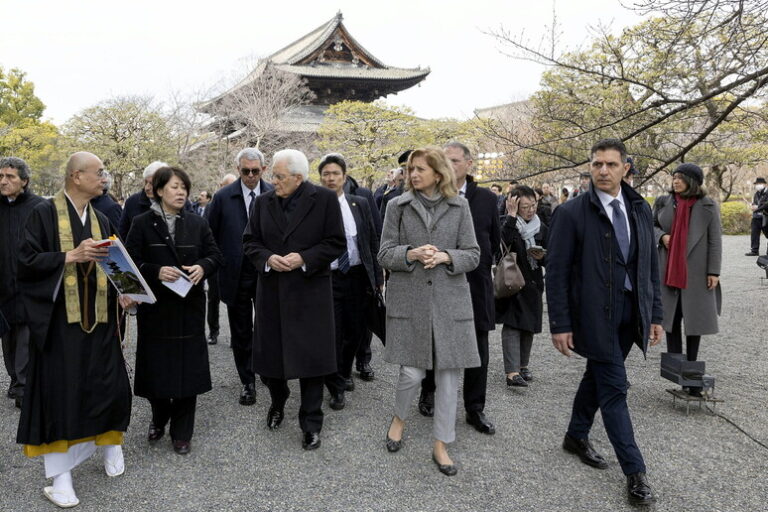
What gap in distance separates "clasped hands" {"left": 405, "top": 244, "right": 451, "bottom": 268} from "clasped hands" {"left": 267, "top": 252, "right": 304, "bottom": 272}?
0.72m

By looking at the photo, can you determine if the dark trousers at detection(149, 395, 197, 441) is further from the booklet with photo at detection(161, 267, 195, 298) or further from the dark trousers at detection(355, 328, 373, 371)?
the dark trousers at detection(355, 328, 373, 371)

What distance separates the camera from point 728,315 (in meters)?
7.86

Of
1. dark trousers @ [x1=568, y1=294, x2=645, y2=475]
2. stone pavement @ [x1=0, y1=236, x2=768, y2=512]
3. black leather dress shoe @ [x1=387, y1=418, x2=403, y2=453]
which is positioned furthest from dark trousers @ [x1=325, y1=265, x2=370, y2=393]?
dark trousers @ [x1=568, y1=294, x2=645, y2=475]

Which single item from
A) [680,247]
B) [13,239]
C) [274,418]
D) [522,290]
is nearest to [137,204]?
[13,239]

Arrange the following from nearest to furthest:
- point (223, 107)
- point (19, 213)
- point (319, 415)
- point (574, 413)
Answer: point (574, 413), point (319, 415), point (19, 213), point (223, 107)

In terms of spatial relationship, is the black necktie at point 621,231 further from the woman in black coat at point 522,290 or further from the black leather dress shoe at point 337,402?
the black leather dress shoe at point 337,402

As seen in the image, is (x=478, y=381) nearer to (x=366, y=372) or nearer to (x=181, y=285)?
(x=366, y=372)

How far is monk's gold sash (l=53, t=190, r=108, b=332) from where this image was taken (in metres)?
2.86

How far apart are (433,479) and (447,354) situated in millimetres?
709

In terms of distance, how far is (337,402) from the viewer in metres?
4.28

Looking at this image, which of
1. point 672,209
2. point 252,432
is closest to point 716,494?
point 672,209

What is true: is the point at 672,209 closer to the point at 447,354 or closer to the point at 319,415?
the point at 447,354

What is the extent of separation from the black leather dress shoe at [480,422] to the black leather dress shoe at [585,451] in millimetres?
509

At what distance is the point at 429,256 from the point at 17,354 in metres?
3.38
